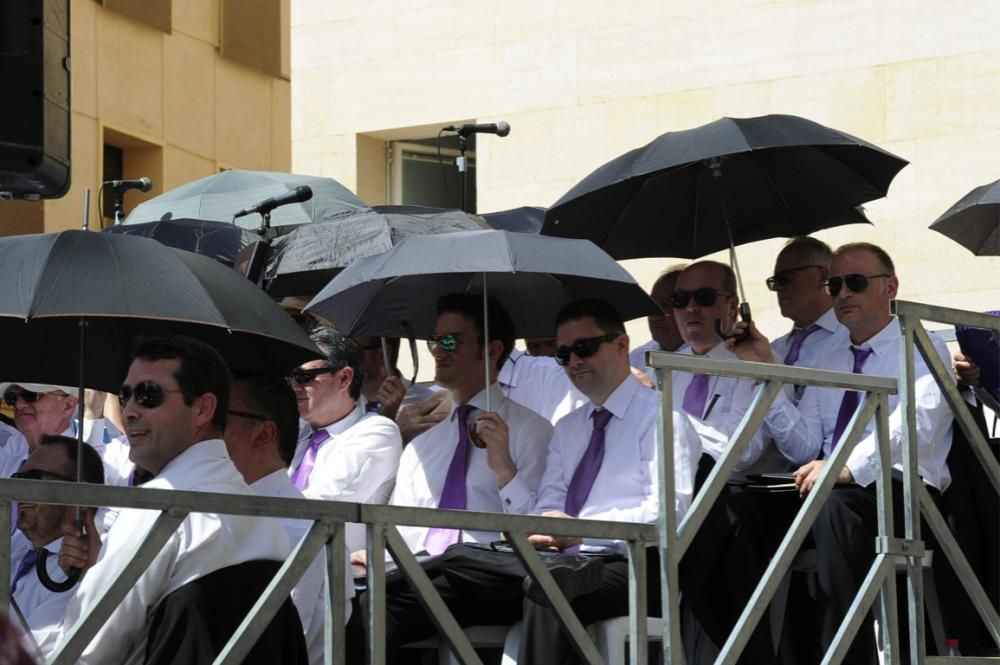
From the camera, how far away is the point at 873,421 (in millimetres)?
6461

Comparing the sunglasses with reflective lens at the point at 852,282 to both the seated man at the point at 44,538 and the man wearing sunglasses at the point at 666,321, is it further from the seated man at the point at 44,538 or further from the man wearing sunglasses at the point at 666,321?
the seated man at the point at 44,538

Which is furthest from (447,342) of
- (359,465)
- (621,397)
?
(621,397)

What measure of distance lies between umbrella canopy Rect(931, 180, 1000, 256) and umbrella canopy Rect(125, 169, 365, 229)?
3318 mm

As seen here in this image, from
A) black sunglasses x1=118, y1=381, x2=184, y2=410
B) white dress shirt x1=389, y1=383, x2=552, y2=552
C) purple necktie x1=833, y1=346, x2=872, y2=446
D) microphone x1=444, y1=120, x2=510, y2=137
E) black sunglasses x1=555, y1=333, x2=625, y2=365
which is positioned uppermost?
microphone x1=444, y1=120, x2=510, y2=137

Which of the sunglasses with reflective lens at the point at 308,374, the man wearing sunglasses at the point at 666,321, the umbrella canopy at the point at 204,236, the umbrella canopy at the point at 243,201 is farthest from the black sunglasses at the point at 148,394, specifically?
the umbrella canopy at the point at 243,201

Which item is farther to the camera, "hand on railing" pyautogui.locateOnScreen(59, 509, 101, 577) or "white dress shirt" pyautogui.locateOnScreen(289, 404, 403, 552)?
"white dress shirt" pyautogui.locateOnScreen(289, 404, 403, 552)

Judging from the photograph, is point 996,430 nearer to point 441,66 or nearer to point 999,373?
point 999,373

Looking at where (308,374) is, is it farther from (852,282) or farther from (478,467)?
(852,282)

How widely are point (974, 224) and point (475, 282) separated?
2412 mm

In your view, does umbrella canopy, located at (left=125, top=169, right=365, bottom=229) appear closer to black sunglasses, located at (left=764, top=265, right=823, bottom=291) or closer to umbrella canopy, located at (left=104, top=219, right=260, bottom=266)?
umbrella canopy, located at (left=104, top=219, right=260, bottom=266)

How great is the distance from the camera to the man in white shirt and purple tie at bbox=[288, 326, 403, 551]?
713 centimetres

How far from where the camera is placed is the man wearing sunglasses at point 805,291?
7668 millimetres

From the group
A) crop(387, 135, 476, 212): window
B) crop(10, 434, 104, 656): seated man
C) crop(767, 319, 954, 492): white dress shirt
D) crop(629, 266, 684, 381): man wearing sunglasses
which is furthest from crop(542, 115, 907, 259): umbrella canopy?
crop(387, 135, 476, 212): window

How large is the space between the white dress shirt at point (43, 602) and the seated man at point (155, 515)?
17 centimetres
